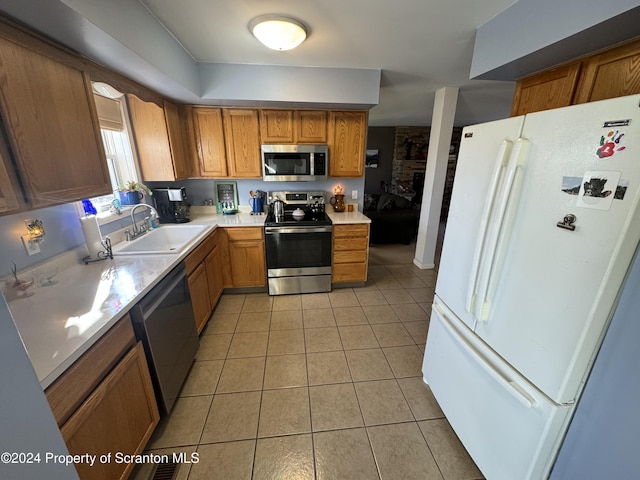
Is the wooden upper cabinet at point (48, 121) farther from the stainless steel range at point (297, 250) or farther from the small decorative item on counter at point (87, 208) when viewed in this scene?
the stainless steel range at point (297, 250)

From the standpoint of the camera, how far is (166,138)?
2.51 metres

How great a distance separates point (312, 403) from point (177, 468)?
81cm

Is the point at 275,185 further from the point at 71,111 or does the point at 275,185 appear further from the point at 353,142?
the point at 71,111

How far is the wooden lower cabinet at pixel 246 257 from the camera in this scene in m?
2.85

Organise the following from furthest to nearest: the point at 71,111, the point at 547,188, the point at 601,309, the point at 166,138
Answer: the point at 166,138 < the point at 71,111 < the point at 547,188 < the point at 601,309

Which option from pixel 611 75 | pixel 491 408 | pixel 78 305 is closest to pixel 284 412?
pixel 491 408

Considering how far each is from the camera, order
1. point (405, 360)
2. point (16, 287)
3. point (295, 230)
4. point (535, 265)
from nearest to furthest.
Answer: point (535, 265) → point (16, 287) → point (405, 360) → point (295, 230)

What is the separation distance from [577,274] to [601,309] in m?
0.12

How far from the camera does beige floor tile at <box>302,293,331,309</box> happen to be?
288 cm

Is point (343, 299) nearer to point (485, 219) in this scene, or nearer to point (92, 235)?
point (485, 219)

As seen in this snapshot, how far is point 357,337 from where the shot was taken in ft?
7.76

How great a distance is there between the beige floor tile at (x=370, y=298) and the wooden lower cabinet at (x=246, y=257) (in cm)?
116

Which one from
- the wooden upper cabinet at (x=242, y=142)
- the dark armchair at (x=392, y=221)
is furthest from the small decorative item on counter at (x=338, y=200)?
the dark armchair at (x=392, y=221)

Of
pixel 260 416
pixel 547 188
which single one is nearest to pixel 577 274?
pixel 547 188
